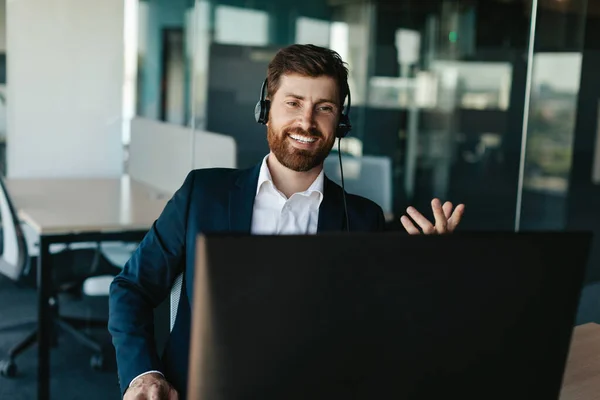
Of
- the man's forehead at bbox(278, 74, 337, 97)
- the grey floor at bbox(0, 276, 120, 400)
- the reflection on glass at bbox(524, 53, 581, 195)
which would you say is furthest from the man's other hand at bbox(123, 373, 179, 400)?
the reflection on glass at bbox(524, 53, 581, 195)

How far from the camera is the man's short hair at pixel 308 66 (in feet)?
4.75

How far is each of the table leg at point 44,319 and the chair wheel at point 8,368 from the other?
5.9 inches

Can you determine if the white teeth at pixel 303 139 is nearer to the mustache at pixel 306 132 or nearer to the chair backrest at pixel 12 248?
the mustache at pixel 306 132

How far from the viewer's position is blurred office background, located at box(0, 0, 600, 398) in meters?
3.23

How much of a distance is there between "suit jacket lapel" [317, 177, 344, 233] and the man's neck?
46 mm

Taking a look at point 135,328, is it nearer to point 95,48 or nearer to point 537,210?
Answer: point 95,48

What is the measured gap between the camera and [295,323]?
68cm

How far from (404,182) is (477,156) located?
0.56 meters

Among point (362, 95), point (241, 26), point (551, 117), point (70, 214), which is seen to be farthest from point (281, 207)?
point (362, 95)

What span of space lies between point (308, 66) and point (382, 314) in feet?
2.76

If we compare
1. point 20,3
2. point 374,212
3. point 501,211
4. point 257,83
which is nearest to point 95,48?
point 20,3

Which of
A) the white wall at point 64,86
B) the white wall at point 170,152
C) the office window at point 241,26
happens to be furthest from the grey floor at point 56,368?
the office window at point 241,26

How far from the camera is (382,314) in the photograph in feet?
2.29

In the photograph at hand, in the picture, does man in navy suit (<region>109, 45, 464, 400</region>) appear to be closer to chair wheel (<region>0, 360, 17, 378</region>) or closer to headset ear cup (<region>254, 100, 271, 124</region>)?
headset ear cup (<region>254, 100, 271, 124</region>)
